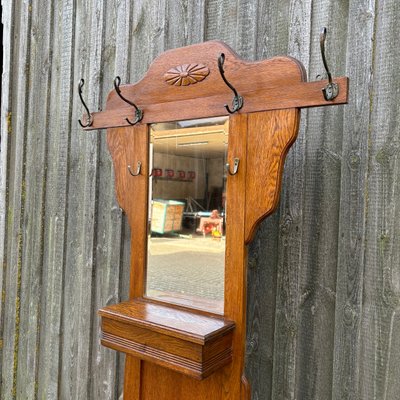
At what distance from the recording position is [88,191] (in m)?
1.60

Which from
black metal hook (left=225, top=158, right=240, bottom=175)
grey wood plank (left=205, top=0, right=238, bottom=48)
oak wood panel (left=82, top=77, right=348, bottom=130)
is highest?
grey wood plank (left=205, top=0, right=238, bottom=48)

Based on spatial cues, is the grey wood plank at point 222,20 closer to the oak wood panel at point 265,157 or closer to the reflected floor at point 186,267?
the oak wood panel at point 265,157

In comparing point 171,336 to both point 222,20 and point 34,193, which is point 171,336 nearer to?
point 222,20

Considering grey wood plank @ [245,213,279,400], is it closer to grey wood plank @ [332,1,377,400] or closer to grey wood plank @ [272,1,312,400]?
grey wood plank @ [272,1,312,400]

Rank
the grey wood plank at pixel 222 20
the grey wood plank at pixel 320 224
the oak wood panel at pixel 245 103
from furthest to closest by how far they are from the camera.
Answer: the grey wood plank at pixel 222 20 → the grey wood plank at pixel 320 224 → the oak wood panel at pixel 245 103

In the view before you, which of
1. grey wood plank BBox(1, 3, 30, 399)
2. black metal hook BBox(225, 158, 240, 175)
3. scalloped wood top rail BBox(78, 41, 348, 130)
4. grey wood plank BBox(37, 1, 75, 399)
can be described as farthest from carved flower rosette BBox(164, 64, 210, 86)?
grey wood plank BBox(1, 3, 30, 399)

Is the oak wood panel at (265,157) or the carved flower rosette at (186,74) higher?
the carved flower rosette at (186,74)

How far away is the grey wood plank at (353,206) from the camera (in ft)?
3.40

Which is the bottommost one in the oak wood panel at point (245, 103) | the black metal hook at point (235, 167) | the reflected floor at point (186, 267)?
the reflected floor at point (186, 267)

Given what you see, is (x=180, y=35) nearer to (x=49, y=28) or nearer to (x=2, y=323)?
(x=49, y=28)

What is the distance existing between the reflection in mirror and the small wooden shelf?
0.06m

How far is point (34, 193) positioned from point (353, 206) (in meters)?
1.47

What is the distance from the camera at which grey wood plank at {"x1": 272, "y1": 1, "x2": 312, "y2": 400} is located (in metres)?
1.13

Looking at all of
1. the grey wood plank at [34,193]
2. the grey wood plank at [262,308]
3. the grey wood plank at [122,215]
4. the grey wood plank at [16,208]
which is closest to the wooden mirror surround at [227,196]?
the grey wood plank at [262,308]
